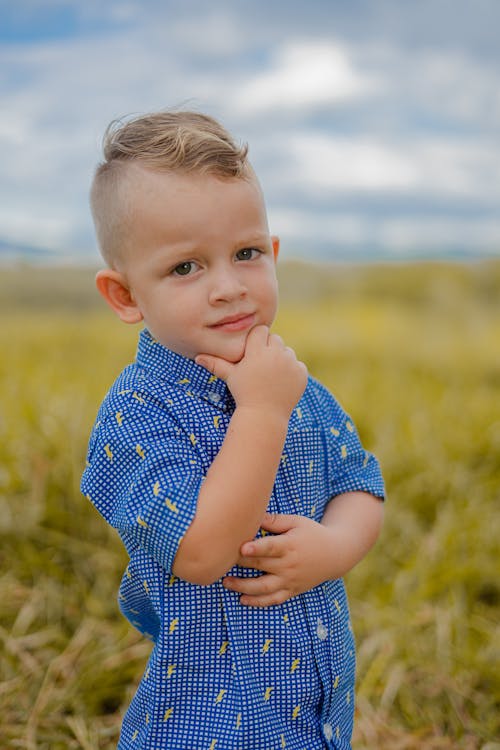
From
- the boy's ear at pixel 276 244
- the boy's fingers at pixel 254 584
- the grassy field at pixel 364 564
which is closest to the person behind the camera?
the boy's fingers at pixel 254 584

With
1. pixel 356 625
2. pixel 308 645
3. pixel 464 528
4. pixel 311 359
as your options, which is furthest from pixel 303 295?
pixel 308 645

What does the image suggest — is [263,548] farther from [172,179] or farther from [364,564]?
[364,564]

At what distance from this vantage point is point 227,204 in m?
1.26

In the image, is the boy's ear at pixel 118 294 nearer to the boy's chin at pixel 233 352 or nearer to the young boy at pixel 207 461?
the young boy at pixel 207 461

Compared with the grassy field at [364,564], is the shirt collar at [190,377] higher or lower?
higher

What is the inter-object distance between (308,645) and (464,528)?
194 cm

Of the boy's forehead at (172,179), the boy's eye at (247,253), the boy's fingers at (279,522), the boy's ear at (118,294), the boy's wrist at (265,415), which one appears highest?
the boy's forehead at (172,179)

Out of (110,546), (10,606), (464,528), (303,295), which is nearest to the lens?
(10,606)

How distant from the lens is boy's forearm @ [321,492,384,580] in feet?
4.53

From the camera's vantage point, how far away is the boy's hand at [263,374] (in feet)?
4.12

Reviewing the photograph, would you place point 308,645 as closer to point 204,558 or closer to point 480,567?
→ point 204,558

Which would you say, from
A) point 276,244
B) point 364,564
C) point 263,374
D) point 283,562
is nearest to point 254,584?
point 283,562

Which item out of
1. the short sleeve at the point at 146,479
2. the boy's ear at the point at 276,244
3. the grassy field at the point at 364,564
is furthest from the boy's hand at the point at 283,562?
the grassy field at the point at 364,564

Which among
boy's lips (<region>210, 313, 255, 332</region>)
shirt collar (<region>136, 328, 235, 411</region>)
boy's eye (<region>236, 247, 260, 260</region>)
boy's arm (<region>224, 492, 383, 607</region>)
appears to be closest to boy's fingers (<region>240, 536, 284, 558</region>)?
boy's arm (<region>224, 492, 383, 607</region>)
